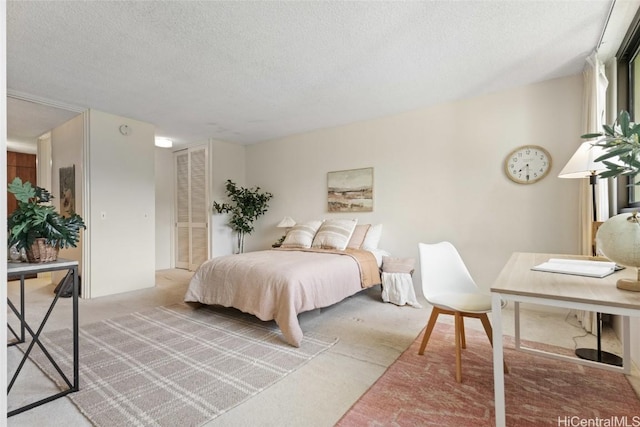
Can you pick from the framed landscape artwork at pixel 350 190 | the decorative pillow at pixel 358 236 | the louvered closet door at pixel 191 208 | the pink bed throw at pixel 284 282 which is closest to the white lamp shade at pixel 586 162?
the pink bed throw at pixel 284 282

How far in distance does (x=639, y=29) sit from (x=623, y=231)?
2111 mm

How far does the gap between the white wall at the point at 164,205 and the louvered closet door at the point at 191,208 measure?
5.6 inches

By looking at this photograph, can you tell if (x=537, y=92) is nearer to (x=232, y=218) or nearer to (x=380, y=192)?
(x=380, y=192)

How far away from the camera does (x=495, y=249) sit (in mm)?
3449

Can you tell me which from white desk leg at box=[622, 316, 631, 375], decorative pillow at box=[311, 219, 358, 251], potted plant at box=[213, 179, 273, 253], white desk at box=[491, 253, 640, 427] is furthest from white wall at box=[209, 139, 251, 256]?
white desk leg at box=[622, 316, 631, 375]

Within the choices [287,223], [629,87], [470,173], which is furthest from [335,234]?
[629,87]

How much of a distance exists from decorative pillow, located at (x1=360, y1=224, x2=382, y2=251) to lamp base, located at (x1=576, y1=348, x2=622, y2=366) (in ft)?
7.33

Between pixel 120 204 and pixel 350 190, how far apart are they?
3273 millimetres

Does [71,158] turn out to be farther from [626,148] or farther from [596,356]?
[596,356]

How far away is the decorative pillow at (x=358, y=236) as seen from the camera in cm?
403

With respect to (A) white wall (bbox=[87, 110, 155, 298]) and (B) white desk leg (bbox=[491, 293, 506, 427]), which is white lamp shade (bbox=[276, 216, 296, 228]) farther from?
(B) white desk leg (bbox=[491, 293, 506, 427])

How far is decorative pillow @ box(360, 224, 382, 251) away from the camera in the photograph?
3992 mm

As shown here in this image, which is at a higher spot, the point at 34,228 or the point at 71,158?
the point at 71,158

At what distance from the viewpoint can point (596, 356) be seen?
2141 mm
